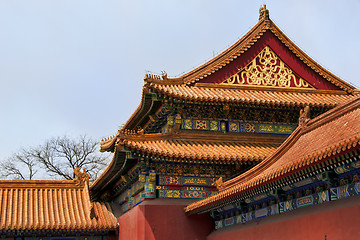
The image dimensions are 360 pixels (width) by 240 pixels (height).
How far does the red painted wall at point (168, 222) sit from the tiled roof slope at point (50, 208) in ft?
11.6

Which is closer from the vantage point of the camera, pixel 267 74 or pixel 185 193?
pixel 185 193

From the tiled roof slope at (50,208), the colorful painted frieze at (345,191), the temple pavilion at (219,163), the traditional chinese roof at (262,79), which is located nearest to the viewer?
the colorful painted frieze at (345,191)

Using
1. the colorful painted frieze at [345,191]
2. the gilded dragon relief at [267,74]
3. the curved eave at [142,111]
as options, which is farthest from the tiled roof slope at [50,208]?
the colorful painted frieze at [345,191]

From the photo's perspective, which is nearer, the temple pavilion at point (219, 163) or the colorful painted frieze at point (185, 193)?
the temple pavilion at point (219, 163)

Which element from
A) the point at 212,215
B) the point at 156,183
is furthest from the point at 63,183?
the point at 212,215

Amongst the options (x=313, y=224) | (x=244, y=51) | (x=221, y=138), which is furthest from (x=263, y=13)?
(x=313, y=224)

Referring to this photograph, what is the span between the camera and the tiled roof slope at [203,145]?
48.7 feet

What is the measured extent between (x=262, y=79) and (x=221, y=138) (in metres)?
3.19

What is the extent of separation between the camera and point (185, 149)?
1570 cm

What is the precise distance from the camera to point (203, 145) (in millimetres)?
16359

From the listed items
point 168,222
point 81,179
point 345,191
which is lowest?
point 345,191

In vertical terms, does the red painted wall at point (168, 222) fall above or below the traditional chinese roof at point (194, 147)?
below

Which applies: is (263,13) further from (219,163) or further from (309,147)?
(309,147)

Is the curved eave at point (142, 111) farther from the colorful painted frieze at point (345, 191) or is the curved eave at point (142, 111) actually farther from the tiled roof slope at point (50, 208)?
the colorful painted frieze at point (345, 191)
